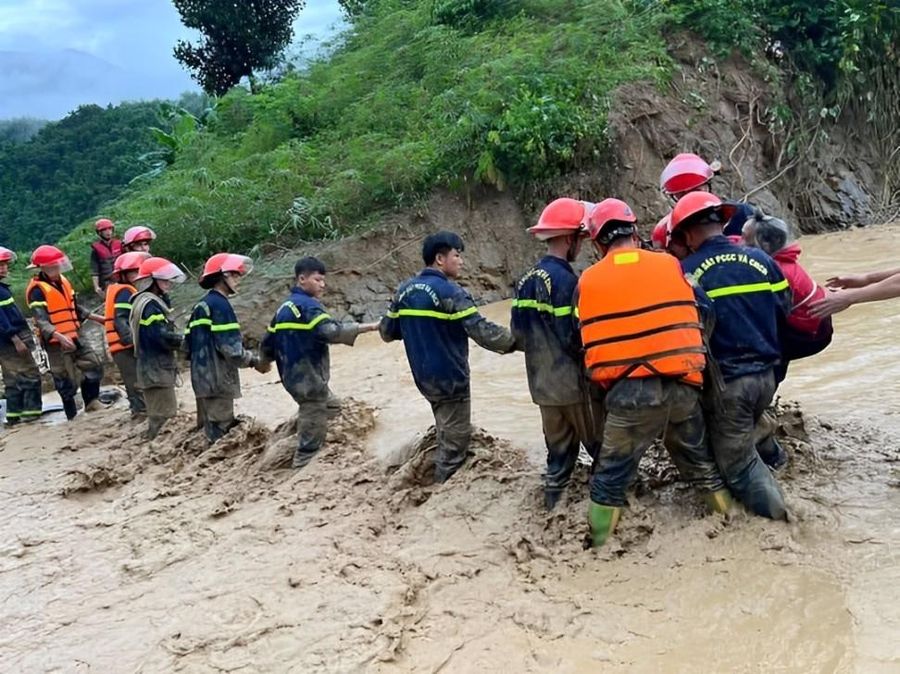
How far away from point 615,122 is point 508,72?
180 cm

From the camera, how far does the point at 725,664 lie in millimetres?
3074

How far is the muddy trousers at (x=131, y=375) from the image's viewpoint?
8258mm

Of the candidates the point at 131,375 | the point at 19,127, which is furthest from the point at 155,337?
the point at 19,127

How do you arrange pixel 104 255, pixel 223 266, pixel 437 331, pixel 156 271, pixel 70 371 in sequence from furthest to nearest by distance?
pixel 104 255, pixel 70 371, pixel 156 271, pixel 223 266, pixel 437 331

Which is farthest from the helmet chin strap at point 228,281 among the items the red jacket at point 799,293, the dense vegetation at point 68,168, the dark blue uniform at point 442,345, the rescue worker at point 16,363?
the dense vegetation at point 68,168

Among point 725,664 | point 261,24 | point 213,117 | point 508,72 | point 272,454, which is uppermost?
point 261,24

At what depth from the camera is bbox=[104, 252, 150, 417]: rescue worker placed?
26.2 feet

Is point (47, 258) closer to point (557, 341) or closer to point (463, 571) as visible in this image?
point (557, 341)

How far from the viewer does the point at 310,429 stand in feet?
20.1

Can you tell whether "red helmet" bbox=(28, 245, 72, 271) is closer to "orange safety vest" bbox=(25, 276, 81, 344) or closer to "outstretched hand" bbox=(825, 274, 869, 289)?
"orange safety vest" bbox=(25, 276, 81, 344)

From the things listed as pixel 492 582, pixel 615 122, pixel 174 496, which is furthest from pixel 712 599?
pixel 615 122

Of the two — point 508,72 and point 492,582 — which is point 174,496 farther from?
point 508,72

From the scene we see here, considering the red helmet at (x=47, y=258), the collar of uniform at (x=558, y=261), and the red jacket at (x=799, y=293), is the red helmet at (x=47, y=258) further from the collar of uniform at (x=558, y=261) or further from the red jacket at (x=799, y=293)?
the red jacket at (x=799, y=293)

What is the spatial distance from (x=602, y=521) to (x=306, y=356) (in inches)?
108
